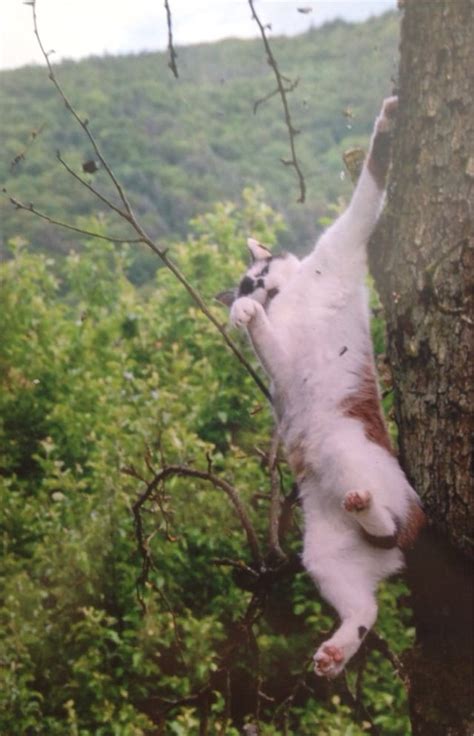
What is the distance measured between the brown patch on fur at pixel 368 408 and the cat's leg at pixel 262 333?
0.20 metres

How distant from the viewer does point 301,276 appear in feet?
6.57

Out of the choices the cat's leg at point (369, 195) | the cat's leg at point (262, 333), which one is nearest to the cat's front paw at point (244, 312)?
the cat's leg at point (262, 333)

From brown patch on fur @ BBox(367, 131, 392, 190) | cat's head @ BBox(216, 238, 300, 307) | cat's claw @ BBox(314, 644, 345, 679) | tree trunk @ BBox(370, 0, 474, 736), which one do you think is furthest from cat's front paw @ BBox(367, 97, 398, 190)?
cat's claw @ BBox(314, 644, 345, 679)

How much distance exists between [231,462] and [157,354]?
1.88ft

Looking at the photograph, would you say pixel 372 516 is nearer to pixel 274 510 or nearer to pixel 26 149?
pixel 274 510

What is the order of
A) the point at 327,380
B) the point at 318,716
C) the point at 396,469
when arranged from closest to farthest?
the point at 396,469
the point at 327,380
the point at 318,716

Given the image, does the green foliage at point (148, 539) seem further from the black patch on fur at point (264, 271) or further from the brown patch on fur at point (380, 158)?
the brown patch on fur at point (380, 158)

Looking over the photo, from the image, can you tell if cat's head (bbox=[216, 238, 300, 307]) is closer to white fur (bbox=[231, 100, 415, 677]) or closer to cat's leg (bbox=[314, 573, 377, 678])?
white fur (bbox=[231, 100, 415, 677])

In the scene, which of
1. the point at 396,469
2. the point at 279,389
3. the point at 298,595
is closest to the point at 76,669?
the point at 298,595

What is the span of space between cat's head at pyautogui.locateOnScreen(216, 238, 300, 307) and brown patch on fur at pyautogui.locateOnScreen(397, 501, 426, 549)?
0.71 metres

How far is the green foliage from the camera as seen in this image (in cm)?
210

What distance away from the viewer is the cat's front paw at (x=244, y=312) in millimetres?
1891

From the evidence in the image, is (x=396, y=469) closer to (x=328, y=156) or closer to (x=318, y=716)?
(x=318, y=716)

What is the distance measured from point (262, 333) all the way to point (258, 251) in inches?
12.3
